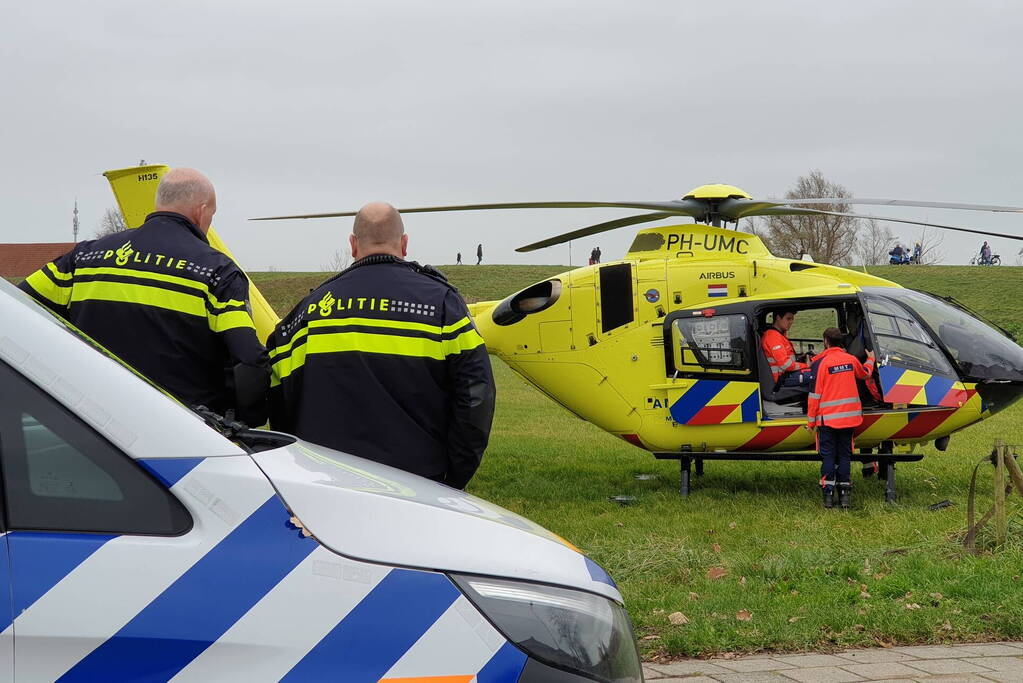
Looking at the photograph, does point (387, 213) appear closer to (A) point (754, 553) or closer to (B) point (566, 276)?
(A) point (754, 553)

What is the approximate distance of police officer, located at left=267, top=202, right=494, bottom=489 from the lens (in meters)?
4.04

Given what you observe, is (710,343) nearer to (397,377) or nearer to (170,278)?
(397,377)

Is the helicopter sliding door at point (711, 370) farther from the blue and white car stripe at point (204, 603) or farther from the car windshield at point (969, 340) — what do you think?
the blue and white car stripe at point (204, 603)

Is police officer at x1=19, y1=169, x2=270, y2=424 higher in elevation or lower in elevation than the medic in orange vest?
higher

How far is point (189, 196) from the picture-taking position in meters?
4.54

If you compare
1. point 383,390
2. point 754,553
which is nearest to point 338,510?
point 383,390

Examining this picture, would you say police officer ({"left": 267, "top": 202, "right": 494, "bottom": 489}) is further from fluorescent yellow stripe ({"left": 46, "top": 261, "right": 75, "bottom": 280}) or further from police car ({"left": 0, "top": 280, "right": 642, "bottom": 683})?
police car ({"left": 0, "top": 280, "right": 642, "bottom": 683})

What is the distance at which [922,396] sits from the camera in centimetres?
1078

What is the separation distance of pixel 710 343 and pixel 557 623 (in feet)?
30.4

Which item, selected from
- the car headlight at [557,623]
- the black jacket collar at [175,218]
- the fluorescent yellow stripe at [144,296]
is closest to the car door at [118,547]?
the car headlight at [557,623]

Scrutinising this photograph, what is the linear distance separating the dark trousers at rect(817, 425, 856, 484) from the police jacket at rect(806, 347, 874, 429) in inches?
5.5

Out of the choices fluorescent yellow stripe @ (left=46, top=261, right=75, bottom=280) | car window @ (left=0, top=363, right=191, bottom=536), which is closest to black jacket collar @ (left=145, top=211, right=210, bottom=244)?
fluorescent yellow stripe @ (left=46, top=261, right=75, bottom=280)

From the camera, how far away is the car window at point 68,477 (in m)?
2.05

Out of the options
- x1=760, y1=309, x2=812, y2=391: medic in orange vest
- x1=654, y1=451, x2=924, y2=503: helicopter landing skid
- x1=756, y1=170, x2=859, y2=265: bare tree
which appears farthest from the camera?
x1=756, y1=170, x2=859, y2=265: bare tree
